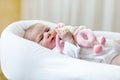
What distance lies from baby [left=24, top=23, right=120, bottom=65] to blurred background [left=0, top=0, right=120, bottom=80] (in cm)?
56

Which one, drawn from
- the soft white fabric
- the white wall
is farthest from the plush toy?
the white wall

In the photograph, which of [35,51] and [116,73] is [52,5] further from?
[116,73]

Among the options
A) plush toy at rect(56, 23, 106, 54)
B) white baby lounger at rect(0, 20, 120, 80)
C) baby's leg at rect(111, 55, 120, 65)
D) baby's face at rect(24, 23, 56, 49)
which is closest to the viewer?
white baby lounger at rect(0, 20, 120, 80)

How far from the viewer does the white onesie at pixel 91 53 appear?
1237 mm

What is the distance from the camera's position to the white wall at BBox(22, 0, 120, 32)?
6.27ft

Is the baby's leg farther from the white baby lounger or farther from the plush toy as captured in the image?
the white baby lounger

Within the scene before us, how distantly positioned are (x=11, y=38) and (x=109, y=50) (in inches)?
20.1

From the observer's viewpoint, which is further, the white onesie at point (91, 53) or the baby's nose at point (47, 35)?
the baby's nose at point (47, 35)

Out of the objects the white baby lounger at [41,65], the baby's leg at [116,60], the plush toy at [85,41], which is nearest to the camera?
the white baby lounger at [41,65]

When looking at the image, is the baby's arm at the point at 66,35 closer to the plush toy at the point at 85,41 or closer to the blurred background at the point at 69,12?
the plush toy at the point at 85,41

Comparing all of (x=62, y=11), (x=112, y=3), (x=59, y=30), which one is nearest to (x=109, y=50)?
(x=59, y=30)

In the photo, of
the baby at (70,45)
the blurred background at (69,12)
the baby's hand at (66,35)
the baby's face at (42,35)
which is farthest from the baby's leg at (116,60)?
the blurred background at (69,12)

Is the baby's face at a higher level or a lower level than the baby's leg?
higher

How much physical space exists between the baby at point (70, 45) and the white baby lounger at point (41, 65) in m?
0.16
